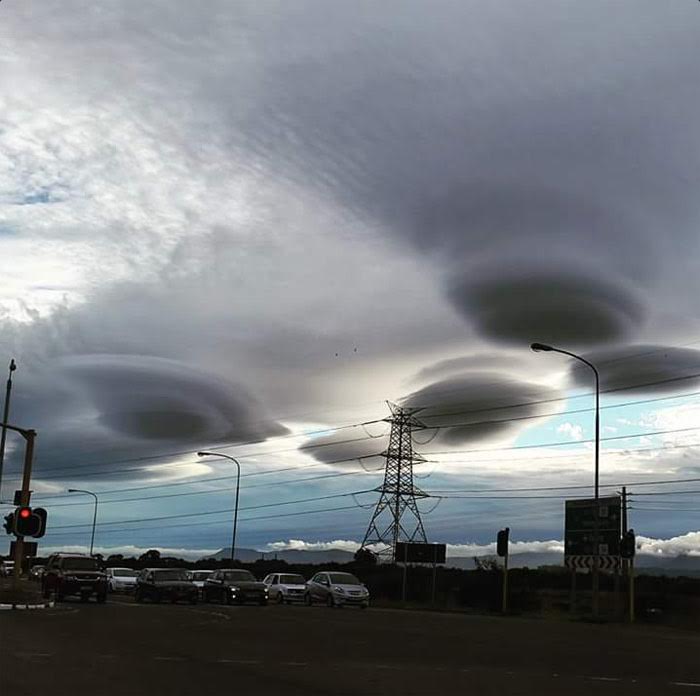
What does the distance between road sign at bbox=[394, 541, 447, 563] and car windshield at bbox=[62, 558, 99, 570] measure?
1636 cm

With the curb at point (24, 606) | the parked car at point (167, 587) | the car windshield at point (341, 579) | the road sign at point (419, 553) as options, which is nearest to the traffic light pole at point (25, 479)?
the curb at point (24, 606)

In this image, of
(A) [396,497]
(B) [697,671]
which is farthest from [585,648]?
(A) [396,497]

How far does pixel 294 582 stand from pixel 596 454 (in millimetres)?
18993

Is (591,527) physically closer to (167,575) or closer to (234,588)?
(234,588)

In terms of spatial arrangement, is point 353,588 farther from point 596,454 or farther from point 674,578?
point 674,578

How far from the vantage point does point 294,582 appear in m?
50.8

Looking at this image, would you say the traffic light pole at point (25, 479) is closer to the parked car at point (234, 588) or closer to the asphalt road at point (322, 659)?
the asphalt road at point (322, 659)

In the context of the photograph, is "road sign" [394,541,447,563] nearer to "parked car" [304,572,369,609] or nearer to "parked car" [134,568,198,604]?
"parked car" [304,572,369,609]

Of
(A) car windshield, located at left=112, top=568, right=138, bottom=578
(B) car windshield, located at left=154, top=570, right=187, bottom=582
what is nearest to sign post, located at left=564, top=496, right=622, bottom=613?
(B) car windshield, located at left=154, top=570, right=187, bottom=582

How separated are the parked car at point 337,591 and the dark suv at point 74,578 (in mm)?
9860

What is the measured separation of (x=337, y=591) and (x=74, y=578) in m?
11.6

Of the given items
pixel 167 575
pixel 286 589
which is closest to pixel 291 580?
pixel 286 589

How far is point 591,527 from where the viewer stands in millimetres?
42594

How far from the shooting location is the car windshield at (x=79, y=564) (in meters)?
42.5
